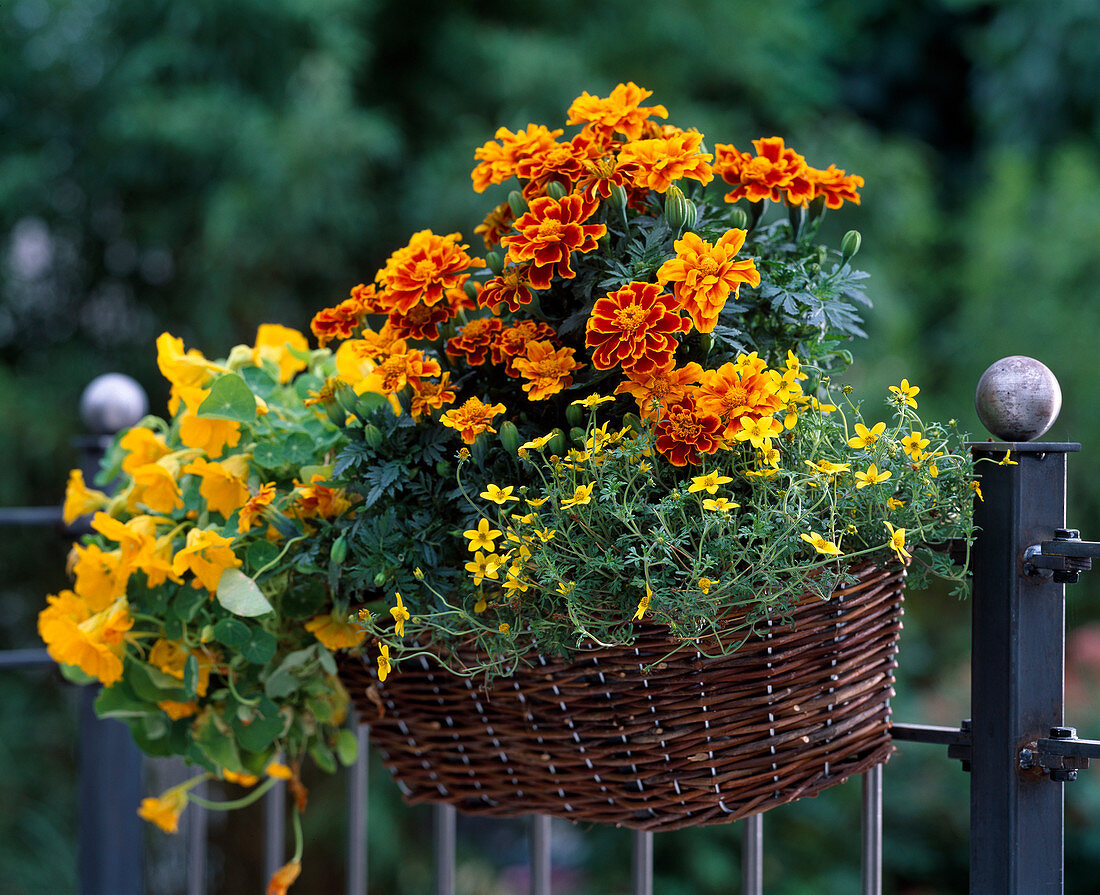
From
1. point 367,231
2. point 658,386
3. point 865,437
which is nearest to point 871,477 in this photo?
point 865,437

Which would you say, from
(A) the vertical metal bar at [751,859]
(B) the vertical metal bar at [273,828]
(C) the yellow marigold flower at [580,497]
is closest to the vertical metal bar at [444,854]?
(B) the vertical metal bar at [273,828]

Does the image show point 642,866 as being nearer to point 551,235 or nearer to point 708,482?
point 708,482

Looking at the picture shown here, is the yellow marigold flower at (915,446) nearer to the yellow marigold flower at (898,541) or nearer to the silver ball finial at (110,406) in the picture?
the yellow marigold flower at (898,541)

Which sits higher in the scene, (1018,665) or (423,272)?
(423,272)

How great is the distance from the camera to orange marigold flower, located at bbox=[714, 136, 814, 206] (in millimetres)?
704

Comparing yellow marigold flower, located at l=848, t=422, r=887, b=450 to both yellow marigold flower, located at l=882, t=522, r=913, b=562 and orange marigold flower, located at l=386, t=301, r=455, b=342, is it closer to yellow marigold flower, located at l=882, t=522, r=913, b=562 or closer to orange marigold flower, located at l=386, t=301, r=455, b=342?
yellow marigold flower, located at l=882, t=522, r=913, b=562

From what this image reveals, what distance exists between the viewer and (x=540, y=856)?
3.16 ft

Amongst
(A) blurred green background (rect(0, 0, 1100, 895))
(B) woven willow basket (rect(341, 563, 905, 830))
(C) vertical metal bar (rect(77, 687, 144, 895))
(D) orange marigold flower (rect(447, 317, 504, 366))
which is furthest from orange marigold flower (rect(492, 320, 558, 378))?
(A) blurred green background (rect(0, 0, 1100, 895))

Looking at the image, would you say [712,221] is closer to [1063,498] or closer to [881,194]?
[1063,498]

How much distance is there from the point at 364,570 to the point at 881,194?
254cm

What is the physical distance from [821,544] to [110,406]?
3.10 feet

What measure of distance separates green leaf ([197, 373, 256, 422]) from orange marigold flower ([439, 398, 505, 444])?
201 mm

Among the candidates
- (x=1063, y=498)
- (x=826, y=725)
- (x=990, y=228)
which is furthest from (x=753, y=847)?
(x=990, y=228)

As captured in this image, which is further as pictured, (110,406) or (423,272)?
(110,406)
